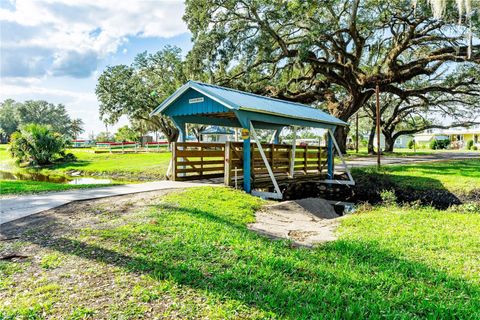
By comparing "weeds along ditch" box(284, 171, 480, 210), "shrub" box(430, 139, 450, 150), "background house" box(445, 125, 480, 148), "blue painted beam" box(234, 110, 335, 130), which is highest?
"background house" box(445, 125, 480, 148)

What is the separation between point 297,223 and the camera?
7.11m

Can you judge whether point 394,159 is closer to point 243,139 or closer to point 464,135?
point 243,139

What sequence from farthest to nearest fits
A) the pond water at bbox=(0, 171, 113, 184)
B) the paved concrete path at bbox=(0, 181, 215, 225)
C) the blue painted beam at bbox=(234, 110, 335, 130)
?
1. the pond water at bbox=(0, 171, 113, 184)
2. the blue painted beam at bbox=(234, 110, 335, 130)
3. the paved concrete path at bbox=(0, 181, 215, 225)

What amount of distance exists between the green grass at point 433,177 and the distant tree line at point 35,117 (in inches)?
2565

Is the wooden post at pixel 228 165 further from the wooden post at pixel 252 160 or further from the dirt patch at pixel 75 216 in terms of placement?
the dirt patch at pixel 75 216

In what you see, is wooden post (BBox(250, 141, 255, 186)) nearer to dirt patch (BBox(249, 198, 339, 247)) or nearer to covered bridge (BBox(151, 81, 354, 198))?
covered bridge (BBox(151, 81, 354, 198))

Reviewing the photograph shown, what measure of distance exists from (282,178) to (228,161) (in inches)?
106

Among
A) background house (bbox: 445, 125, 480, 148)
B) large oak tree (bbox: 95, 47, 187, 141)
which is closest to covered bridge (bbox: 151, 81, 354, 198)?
large oak tree (bbox: 95, 47, 187, 141)

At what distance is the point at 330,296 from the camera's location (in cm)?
324

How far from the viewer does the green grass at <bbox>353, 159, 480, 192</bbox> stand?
1189 centimetres

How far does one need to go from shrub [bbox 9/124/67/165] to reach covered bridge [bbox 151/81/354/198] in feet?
49.5

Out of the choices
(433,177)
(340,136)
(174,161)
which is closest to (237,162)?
(174,161)

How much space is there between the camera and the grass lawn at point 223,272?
3006 millimetres

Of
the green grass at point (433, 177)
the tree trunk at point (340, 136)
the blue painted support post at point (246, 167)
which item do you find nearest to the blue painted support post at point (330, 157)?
the green grass at point (433, 177)
